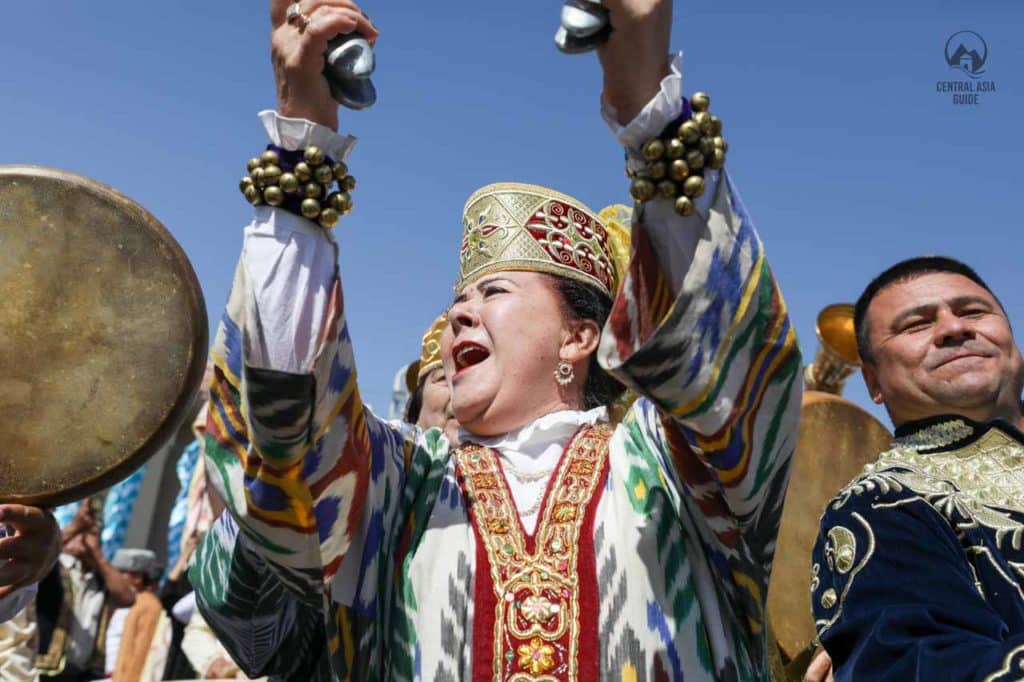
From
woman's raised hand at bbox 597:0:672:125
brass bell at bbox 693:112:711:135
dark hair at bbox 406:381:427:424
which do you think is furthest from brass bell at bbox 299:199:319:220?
dark hair at bbox 406:381:427:424

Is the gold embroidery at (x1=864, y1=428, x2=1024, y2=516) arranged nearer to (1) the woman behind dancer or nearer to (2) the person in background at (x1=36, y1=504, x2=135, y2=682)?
(1) the woman behind dancer

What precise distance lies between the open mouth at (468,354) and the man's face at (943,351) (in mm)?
1120

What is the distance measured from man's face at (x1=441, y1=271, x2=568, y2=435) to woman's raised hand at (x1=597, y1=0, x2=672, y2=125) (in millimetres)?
731

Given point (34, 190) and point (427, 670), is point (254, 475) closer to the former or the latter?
point (427, 670)

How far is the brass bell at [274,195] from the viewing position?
1.94 metres

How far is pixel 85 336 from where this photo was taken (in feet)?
8.71

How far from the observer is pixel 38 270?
2.69 metres

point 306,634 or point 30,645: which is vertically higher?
point 306,634

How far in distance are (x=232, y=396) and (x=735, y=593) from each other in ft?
3.15

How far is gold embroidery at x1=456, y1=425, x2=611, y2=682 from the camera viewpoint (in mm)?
2043

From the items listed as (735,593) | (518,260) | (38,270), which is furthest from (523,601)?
(38,270)

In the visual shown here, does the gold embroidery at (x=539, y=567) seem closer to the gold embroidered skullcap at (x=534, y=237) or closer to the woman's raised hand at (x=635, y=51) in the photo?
the gold embroidered skullcap at (x=534, y=237)

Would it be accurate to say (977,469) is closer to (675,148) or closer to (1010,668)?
(1010,668)

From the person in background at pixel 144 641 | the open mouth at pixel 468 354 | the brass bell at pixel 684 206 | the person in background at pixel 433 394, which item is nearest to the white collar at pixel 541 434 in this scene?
the open mouth at pixel 468 354
